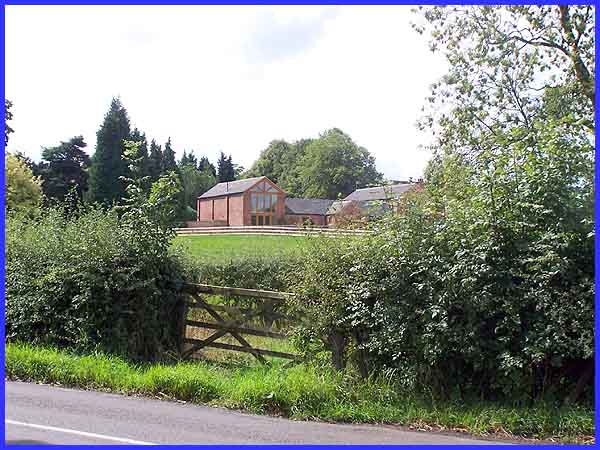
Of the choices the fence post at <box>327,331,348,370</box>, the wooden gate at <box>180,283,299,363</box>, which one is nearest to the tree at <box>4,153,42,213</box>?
the wooden gate at <box>180,283,299,363</box>

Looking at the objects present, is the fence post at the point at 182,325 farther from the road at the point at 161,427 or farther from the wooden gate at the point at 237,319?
the road at the point at 161,427

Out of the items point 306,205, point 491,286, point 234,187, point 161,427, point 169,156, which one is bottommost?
point 161,427

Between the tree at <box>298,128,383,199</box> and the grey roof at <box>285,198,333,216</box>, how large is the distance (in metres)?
3.42

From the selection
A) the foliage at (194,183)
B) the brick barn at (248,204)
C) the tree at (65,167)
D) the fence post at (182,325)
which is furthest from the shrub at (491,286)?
the foliage at (194,183)

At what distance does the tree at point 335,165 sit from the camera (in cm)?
9788

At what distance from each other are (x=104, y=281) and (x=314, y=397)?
204 inches

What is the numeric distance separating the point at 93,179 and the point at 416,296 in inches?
2311

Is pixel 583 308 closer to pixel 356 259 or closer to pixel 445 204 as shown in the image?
pixel 445 204

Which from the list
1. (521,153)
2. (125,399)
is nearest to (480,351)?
(521,153)

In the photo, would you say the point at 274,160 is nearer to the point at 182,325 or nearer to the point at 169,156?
the point at 169,156

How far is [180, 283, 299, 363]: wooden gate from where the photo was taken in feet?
35.4

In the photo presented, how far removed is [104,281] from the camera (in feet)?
37.6

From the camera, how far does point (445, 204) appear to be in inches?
368

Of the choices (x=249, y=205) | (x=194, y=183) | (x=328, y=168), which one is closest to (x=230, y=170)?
(x=194, y=183)
